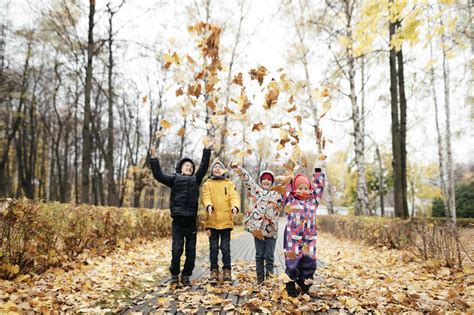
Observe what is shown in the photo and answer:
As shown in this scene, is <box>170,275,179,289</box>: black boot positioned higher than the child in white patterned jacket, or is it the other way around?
the child in white patterned jacket

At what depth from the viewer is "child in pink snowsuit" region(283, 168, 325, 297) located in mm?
4648

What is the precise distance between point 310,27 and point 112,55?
1002 cm

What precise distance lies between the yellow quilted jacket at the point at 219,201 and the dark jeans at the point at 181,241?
297 millimetres

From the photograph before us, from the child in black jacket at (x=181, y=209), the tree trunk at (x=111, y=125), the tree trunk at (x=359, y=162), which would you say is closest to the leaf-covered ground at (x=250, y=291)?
the child in black jacket at (x=181, y=209)

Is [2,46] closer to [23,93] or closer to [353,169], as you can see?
[23,93]

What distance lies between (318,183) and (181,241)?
7.42ft

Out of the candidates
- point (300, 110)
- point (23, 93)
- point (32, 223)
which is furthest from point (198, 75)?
point (23, 93)

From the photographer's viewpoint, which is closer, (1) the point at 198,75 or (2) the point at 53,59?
(1) the point at 198,75

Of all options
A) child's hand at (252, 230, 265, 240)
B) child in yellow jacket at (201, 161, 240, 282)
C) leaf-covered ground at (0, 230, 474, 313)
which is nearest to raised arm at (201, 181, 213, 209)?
child in yellow jacket at (201, 161, 240, 282)

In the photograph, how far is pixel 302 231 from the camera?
4.71 metres

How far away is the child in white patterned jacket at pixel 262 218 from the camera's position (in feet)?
17.3

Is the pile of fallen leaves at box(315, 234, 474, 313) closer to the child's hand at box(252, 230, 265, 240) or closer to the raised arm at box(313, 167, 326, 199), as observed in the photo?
the child's hand at box(252, 230, 265, 240)

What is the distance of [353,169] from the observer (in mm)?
35844

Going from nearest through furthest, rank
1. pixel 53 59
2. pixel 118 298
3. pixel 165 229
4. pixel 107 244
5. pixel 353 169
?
pixel 118 298 → pixel 107 244 → pixel 165 229 → pixel 53 59 → pixel 353 169
